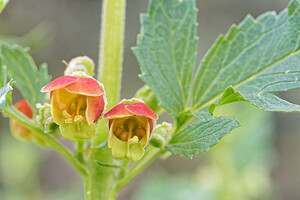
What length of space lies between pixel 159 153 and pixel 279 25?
54 cm

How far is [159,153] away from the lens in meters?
1.15

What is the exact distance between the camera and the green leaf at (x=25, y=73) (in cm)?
127

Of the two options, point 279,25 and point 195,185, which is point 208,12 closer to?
point 195,185

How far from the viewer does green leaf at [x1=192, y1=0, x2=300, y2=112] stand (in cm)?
121

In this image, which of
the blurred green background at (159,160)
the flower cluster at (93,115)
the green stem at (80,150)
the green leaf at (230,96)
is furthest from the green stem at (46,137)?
the blurred green background at (159,160)

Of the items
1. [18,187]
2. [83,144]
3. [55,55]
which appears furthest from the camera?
[55,55]

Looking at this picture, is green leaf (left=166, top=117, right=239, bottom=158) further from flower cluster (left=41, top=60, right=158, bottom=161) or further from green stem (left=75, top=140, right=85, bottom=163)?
green stem (left=75, top=140, right=85, bottom=163)

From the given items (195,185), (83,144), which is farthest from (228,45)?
(195,185)

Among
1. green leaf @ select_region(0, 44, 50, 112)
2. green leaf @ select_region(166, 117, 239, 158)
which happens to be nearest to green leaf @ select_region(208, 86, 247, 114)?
green leaf @ select_region(166, 117, 239, 158)

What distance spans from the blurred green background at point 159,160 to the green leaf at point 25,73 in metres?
0.72

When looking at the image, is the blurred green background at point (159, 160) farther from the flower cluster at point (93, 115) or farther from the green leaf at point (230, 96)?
the green leaf at point (230, 96)

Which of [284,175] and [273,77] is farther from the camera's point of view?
[284,175]

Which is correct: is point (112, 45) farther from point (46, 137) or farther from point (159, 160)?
point (159, 160)

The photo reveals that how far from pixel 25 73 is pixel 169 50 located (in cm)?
48
